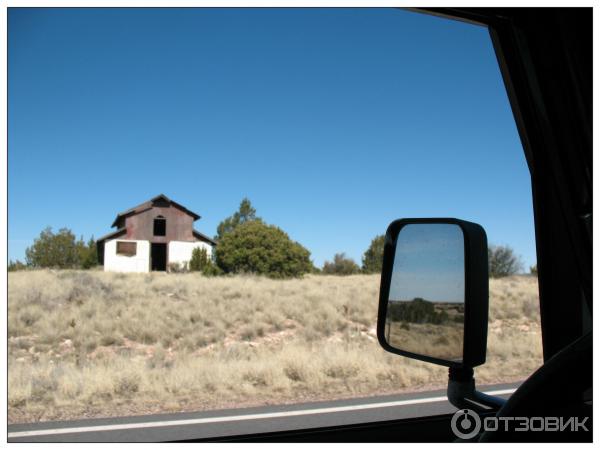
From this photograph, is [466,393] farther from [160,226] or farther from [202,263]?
[160,226]

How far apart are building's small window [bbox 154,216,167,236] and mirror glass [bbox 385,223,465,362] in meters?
21.4

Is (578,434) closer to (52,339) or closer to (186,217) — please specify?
(52,339)

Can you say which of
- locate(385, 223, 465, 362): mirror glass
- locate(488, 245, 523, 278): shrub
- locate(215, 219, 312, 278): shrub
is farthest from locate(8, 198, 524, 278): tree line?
locate(385, 223, 465, 362): mirror glass

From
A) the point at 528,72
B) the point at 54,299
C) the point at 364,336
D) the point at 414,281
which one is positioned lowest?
the point at 364,336

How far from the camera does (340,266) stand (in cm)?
2095

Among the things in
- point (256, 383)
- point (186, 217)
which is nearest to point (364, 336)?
point (256, 383)

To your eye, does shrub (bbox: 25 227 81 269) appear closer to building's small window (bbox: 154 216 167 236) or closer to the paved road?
building's small window (bbox: 154 216 167 236)

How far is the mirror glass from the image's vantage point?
1.43 m

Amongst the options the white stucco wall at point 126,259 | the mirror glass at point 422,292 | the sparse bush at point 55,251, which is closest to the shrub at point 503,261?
the mirror glass at point 422,292

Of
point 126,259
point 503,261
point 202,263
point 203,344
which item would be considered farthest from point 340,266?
point 503,261

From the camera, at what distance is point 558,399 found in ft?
2.88

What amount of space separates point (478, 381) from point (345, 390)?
4.88 feet

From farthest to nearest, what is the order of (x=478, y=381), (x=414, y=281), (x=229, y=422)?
1. (x=478, y=381)
2. (x=229, y=422)
3. (x=414, y=281)

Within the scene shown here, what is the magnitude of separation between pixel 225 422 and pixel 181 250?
1987 cm
